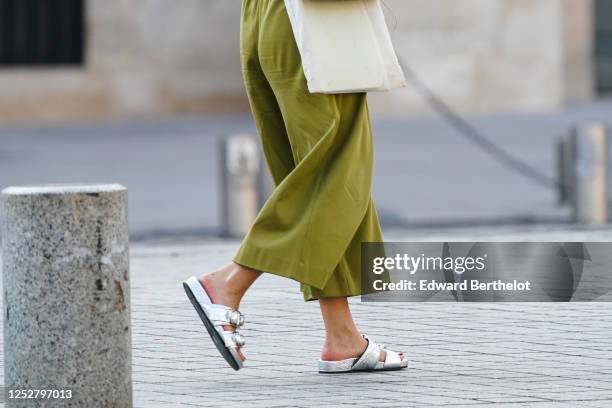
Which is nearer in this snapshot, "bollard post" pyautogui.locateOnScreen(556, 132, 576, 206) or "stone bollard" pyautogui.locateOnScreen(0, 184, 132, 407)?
"stone bollard" pyautogui.locateOnScreen(0, 184, 132, 407)

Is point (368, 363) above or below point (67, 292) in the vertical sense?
below

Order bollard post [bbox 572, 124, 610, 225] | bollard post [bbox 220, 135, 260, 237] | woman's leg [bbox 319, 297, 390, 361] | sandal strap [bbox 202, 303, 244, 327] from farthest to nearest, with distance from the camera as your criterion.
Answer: bollard post [bbox 572, 124, 610, 225]
bollard post [bbox 220, 135, 260, 237]
woman's leg [bbox 319, 297, 390, 361]
sandal strap [bbox 202, 303, 244, 327]

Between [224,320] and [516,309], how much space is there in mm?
1985

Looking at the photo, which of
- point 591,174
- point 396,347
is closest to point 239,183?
point 591,174

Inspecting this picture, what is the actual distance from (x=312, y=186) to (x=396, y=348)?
3.19 ft

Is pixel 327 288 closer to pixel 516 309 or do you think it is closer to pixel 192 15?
pixel 516 309

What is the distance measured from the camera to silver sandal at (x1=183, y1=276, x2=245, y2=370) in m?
5.46

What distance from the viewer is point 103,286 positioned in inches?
181

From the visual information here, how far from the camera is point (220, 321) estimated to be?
5.52 meters

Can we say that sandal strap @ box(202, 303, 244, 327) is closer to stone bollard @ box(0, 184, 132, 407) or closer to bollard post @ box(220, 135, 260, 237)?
stone bollard @ box(0, 184, 132, 407)

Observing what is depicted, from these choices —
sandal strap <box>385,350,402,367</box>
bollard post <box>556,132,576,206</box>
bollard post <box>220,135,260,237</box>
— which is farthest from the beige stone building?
sandal strap <box>385,350,402,367</box>

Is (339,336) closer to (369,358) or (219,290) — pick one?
(369,358)

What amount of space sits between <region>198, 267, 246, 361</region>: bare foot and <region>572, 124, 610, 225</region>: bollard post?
20.1ft

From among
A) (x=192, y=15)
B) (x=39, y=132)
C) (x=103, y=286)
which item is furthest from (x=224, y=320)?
(x=192, y=15)
